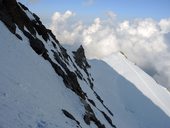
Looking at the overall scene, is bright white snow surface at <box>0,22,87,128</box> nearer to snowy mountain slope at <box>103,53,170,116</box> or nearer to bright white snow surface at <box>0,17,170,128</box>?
bright white snow surface at <box>0,17,170,128</box>

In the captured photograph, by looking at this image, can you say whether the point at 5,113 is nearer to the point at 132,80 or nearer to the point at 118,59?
the point at 132,80

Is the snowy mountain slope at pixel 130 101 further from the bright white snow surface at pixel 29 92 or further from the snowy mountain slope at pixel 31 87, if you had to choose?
the bright white snow surface at pixel 29 92

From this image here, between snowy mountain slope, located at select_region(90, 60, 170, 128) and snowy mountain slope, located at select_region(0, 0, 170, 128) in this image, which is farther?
snowy mountain slope, located at select_region(90, 60, 170, 128)

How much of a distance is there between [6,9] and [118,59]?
4492 inches

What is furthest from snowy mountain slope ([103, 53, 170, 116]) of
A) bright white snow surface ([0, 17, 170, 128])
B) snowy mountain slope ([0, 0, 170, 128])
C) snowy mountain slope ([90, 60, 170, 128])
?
bright white snow surface ([0, 17, 170, 128])

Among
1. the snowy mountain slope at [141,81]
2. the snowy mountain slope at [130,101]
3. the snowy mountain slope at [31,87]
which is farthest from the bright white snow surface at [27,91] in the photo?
the snowy mountain slope at [141,81]

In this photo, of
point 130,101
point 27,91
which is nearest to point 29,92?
point 27,91

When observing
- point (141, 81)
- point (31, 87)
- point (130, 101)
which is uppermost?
point (141, 81)

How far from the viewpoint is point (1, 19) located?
1503 inches

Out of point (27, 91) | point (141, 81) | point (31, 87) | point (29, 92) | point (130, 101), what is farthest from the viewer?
point (141, 81)

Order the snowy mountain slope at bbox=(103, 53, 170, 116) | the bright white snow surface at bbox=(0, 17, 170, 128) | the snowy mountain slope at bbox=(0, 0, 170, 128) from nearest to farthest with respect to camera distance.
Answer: the bright white snow surface at bbox=(0, 17, 170, 128)
the snowy mountain slope at bbox=(0, 0, 170, 128)
the snowy mountain slope at bbox=(103, 53, 170, 116)

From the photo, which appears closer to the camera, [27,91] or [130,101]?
[27,91]

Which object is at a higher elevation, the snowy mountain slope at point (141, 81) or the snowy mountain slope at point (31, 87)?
the snowy mountain slope at point (141, 81)

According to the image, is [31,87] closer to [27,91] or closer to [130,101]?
[27,91]
